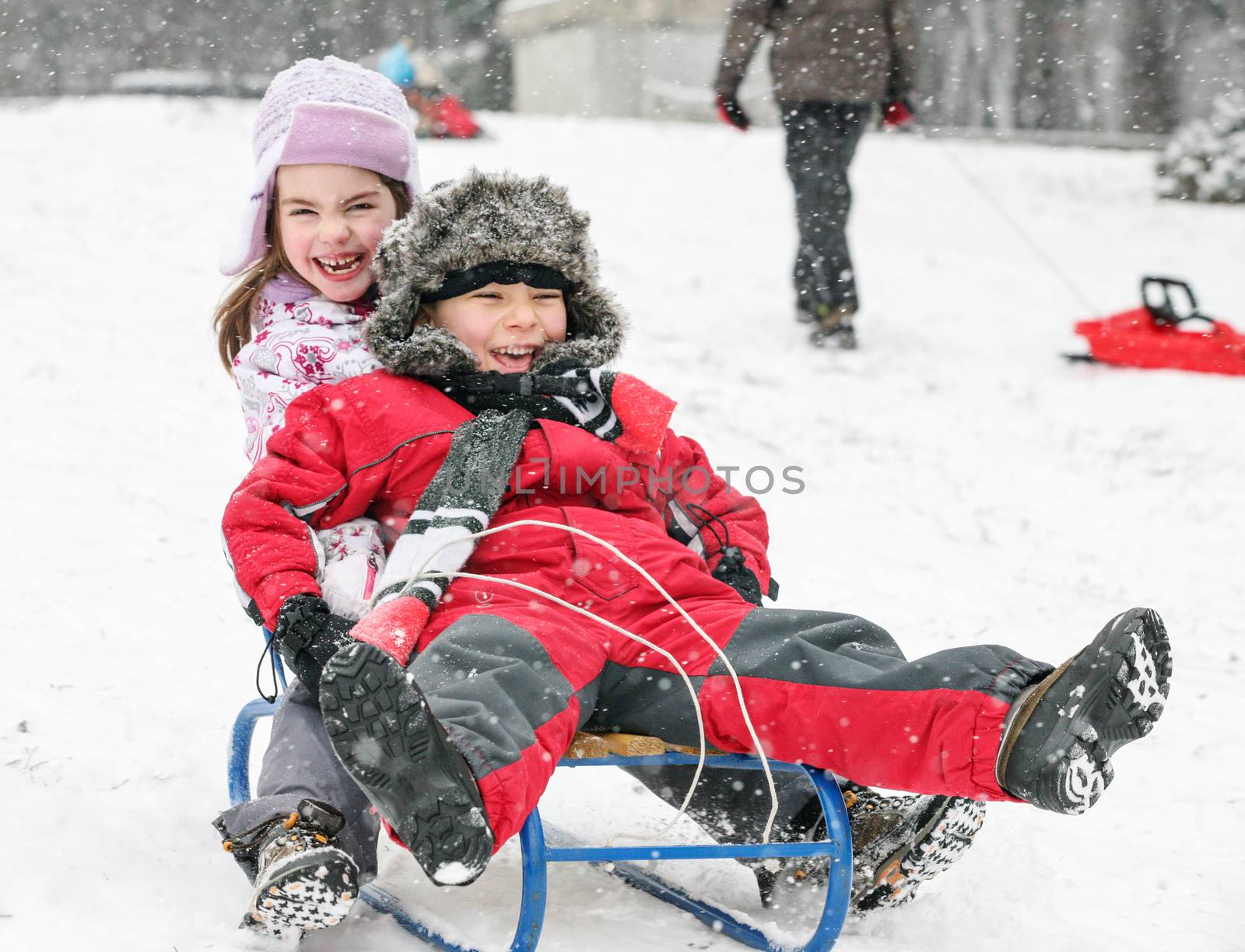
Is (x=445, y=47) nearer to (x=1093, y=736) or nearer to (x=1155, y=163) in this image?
(x=1155, y=163)

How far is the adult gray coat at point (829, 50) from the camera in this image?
20.2 feet

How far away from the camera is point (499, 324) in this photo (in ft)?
8.10

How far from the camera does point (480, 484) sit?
2.20 metres

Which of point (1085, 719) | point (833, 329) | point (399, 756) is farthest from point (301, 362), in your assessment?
point (833, 329)

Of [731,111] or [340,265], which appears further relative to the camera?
[731,111]

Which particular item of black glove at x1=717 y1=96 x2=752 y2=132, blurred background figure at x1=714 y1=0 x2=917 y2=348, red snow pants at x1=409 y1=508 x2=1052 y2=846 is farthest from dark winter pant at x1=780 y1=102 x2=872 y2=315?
red snow pants at x1=409 y1=508 x2=1052 y2=846

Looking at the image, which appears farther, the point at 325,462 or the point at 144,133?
the point at 144,133

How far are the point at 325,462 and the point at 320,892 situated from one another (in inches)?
31.4

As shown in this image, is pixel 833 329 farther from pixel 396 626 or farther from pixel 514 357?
pixel 396 626

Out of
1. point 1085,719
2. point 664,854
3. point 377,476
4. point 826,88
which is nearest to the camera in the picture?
point 1085,719

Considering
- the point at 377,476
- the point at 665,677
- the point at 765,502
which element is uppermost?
the point at 377,476

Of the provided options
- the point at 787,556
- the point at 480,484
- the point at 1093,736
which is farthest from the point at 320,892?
the point at 787,556

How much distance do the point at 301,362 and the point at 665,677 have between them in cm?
102

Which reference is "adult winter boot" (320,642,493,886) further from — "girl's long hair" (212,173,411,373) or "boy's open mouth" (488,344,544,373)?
"girl's long hair" (212,173,411,373)
